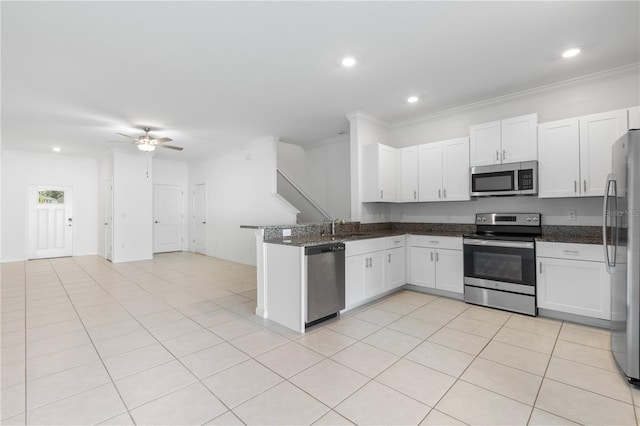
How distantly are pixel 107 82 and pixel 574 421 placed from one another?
521cm

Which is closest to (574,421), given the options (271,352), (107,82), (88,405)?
(271,352)

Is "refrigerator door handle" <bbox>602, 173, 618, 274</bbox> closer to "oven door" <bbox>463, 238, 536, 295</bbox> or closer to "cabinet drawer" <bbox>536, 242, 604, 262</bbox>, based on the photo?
"cabinet drawer" <bbox>536, 242, 604, 262</bbox>

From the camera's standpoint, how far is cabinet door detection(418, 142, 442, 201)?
4383mm

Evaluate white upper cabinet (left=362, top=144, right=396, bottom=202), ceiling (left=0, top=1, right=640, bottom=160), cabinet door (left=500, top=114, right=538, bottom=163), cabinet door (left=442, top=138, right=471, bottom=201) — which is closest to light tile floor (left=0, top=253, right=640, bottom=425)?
cabinet door (left=442, top=138, right=471, bottom=201)

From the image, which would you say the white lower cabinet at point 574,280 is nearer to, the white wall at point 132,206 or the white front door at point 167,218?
the white wall at point 132,206

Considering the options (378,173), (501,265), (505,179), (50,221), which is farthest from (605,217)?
(50,221)

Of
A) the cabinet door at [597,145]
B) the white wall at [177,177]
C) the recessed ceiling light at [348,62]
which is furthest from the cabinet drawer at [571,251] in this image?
the white wall at [177,177]

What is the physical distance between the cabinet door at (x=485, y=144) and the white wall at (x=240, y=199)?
11.1 feet

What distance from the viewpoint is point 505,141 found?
3.75 meters

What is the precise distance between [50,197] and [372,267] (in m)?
8.74

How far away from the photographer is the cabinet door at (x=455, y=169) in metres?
4.12

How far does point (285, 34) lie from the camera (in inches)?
103

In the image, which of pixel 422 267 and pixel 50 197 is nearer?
pixel 422 267

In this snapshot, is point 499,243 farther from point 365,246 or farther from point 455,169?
point 365,246
